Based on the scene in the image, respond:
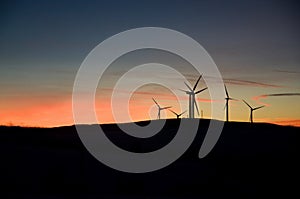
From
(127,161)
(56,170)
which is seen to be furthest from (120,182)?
(127,161)

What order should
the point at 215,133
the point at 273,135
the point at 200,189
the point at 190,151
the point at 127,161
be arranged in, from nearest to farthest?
the point at 200,189 < the point at 127,161 < the point at 190,151 < the point at 273,135 < the point at 215,133

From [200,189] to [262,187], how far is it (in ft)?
19.3

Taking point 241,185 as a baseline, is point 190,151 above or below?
above

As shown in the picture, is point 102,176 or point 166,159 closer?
point 102,176

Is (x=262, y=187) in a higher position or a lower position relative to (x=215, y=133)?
lower

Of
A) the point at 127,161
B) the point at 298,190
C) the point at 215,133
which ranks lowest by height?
the point at 298,190

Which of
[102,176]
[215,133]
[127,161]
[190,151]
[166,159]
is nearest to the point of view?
[102,176]

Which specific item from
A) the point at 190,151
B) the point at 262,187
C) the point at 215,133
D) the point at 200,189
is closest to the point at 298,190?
the point at 262,187

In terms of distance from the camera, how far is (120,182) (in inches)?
1667

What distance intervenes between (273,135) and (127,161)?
120 ft

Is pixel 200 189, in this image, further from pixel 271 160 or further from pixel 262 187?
pixel 271 160

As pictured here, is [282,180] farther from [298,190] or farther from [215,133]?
[215,133]

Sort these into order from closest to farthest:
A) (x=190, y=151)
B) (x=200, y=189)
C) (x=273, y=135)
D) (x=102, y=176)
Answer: (x=200, y=189) < (x=102, y=176) < (x=190, y=151) < (x=273, y=135)

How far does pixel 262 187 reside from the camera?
43.2 m
